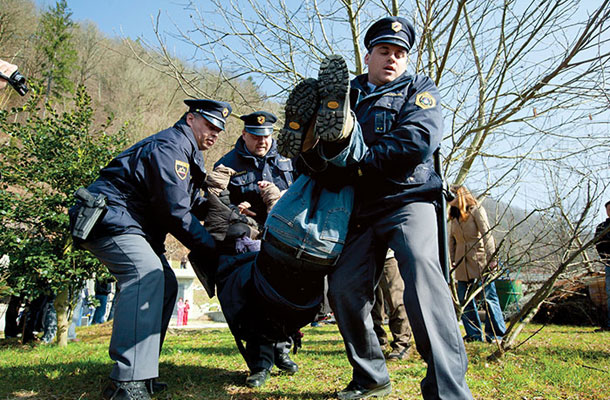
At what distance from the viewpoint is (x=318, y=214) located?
237cm

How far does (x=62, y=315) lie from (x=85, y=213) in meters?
4.13

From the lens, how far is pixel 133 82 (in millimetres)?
38906

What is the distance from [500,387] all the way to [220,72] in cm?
607

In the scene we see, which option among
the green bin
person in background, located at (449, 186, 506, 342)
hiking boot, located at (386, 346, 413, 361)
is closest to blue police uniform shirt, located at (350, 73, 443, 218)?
hiking boot, located at (386, 346, 413, 361)

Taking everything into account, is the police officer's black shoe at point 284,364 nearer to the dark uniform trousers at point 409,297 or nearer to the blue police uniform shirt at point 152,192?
the dark uniform trousers at point 409,297

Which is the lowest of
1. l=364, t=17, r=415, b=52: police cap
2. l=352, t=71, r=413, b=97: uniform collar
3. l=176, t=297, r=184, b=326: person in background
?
l=176, t=297, r=184, b=326: person in background

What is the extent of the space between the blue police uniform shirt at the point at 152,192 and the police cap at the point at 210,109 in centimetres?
31

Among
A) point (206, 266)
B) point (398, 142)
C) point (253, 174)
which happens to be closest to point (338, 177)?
point (398, 142)

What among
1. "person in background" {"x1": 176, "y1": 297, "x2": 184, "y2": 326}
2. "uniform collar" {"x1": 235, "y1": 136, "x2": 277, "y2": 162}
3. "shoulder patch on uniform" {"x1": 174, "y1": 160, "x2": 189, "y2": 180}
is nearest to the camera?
"shoulder patch on uniform" {"x1": 174, "y1": 160, "x2": 189, "y2": 180}

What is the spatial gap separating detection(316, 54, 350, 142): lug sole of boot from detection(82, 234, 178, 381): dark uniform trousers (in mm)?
1561

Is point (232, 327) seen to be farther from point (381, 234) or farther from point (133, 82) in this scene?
point (133, 82)

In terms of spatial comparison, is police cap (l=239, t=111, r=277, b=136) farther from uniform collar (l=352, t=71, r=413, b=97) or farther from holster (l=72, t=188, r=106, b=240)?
holster (l=72, t=188, r=106, b=240)

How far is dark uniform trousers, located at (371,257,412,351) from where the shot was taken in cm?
418

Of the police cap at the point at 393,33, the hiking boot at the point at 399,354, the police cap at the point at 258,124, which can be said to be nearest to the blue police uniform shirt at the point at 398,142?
the police cap at the point at 393,33
